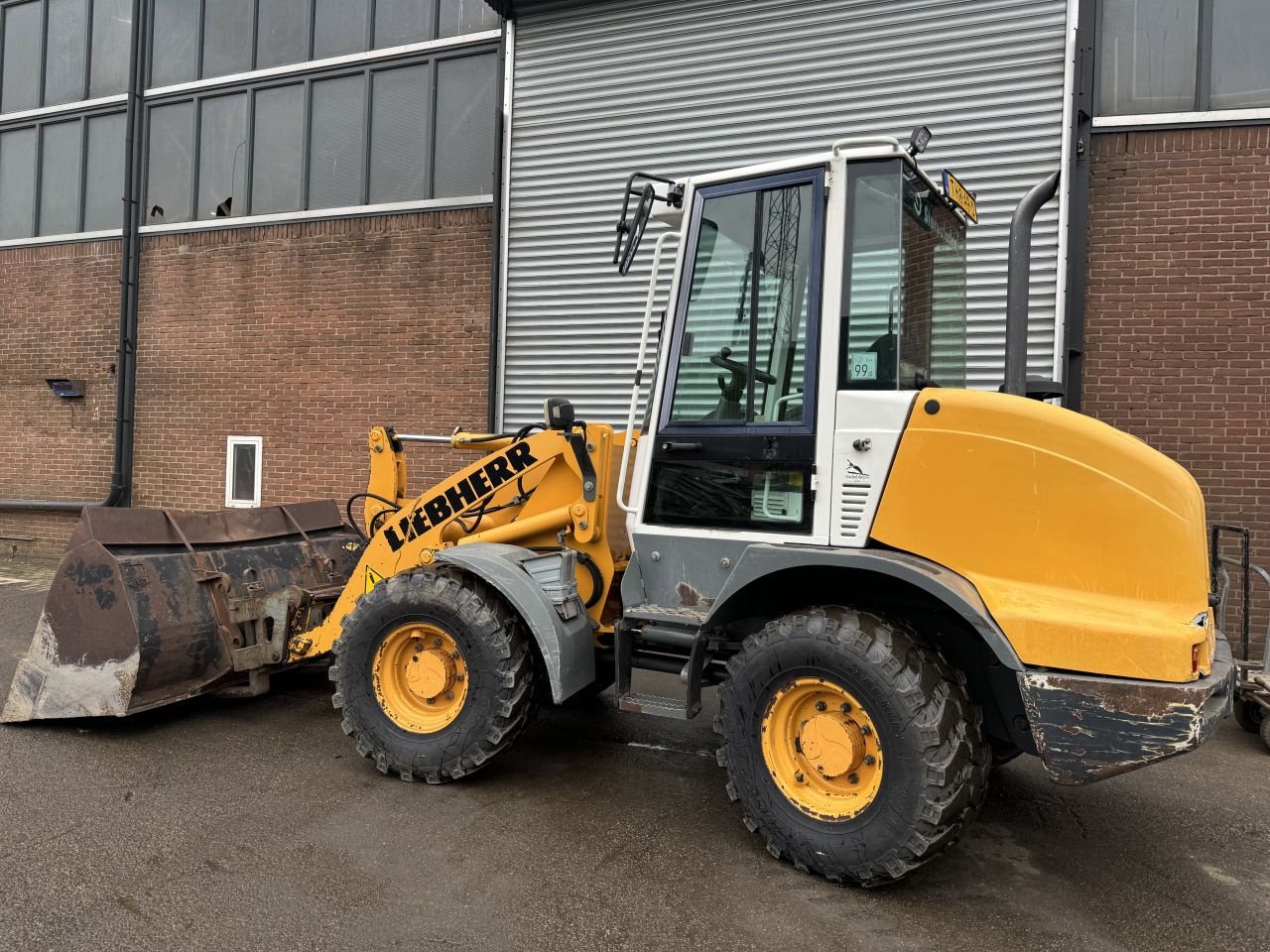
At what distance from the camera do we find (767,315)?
3.59m

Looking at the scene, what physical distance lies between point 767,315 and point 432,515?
6.78ft

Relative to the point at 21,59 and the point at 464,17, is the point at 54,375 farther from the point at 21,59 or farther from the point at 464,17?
the point at 464,17

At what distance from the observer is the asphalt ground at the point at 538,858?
296cm

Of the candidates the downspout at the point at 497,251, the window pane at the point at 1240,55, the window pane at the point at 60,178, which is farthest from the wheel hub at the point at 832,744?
the window pane at the point at 60,178

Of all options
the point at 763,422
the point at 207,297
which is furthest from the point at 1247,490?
the point at 207,297

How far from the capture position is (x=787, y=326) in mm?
3539

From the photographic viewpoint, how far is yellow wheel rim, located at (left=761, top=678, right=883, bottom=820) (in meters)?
3.20

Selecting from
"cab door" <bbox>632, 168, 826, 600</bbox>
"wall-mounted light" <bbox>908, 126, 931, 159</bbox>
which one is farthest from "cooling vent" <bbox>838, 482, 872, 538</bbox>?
"wall-mounted light" <bbox>908, 126, 931, 159</bbox>

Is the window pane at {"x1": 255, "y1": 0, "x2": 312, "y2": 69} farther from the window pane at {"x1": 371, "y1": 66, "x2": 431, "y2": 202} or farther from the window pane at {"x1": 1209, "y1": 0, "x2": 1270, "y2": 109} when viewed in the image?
the window pane at {"x1": 1209, "y1": 0, "x2": 1270, "y2": 109}

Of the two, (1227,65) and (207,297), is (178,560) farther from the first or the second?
(1227,65)

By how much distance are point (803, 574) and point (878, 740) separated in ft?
2.37

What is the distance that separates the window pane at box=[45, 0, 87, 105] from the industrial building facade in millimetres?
44

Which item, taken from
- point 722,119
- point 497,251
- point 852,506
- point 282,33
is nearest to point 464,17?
point 282,33

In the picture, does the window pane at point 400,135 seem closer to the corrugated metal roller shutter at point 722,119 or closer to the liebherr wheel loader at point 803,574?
the corrugated metal roller shutter at point 722,119
